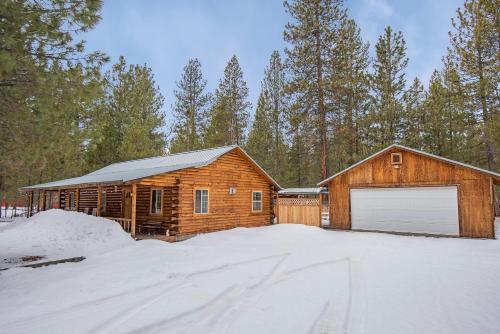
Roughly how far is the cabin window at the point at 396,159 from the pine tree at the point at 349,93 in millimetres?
7362

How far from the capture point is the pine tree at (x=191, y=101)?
31891 millimetres

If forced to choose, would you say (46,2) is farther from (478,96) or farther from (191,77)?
(191,77)

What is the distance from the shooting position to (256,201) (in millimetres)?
19062

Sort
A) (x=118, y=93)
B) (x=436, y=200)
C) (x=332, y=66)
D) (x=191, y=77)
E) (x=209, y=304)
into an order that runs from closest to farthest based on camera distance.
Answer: (x=209, y=304) < (x=436, y=200) < (x=332, y=66) < (x=118, y=93) < (x=191, y=77)

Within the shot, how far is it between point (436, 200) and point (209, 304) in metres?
13.3

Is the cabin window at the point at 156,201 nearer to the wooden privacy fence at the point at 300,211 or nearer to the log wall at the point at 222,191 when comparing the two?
the log wall at the point at 222,191

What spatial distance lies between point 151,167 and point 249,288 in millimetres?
13764

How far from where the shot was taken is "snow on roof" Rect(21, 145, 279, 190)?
14.7 m

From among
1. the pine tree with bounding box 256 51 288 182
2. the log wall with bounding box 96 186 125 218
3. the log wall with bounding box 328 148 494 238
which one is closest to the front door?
the log wall with bounding box 96 186 125 218

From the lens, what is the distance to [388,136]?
2375 cm

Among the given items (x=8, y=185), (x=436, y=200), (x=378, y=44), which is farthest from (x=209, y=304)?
(x=8, y=185)

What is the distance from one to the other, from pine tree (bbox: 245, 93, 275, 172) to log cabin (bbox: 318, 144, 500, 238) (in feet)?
57.7

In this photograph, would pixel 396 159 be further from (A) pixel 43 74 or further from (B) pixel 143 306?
(A) pixel 43 74

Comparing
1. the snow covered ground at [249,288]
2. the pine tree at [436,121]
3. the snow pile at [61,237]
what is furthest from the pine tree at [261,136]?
the snow covered ground at [249,288]
